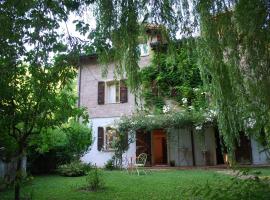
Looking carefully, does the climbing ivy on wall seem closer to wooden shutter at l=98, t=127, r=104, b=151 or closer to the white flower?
the white flower

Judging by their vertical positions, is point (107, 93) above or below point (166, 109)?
above

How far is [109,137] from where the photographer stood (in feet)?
61.3

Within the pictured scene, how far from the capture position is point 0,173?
10422 millimetres

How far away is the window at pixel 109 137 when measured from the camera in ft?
59.5

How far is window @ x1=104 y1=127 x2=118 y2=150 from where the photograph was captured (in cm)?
1814

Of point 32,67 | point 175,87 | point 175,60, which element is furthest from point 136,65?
point 175,87

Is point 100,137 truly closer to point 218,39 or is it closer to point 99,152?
point 99,152

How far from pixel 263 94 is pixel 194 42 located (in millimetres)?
1286

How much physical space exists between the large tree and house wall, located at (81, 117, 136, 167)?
11427mm

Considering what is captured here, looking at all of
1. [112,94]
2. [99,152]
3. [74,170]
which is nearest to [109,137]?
[99,152]

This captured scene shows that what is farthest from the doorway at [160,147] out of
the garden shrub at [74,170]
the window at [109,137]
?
the garden shrub at [74,170]

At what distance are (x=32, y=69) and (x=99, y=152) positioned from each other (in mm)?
13636

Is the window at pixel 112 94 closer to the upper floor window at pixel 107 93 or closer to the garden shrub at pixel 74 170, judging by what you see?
the upper floor window at pixel 107 93

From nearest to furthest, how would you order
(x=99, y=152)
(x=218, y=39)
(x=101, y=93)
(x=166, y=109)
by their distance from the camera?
(x=218, y=39), (x=166, y=109), (x=99, y=152), (x=101, y=93)
